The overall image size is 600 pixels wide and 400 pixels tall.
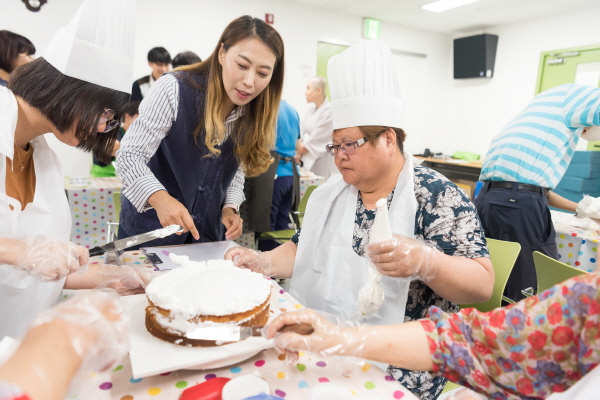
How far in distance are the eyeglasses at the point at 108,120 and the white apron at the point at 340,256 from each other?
83 cm

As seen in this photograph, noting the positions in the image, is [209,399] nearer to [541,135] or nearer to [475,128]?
[541,135]

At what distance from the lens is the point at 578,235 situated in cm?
248

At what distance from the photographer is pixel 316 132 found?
512 cm

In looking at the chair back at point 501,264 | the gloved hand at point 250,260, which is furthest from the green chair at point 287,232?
the chair back at point 501,264

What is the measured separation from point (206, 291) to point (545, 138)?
2.54 m

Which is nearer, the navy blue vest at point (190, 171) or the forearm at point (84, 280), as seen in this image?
the forearm at point (84, 280)

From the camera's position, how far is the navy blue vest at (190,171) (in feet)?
5.65

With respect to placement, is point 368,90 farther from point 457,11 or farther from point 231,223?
point 457,11

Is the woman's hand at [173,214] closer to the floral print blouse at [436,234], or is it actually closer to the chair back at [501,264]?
the floral print blouse at [436,234]

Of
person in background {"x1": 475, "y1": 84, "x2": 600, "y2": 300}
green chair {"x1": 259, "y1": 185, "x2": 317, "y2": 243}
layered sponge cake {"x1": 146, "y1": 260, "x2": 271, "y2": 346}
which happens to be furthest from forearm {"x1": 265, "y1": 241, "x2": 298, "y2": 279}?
person in background {"x1": 475, "y1": 84, "x2": 600, "y2": 300}

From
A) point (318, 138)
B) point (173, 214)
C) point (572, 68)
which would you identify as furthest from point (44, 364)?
point (572, 68)

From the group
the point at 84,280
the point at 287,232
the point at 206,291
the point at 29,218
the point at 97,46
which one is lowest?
the point at 287,232

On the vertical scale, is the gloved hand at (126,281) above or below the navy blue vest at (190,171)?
below

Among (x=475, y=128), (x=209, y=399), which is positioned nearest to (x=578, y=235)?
(x=209, y=399)
